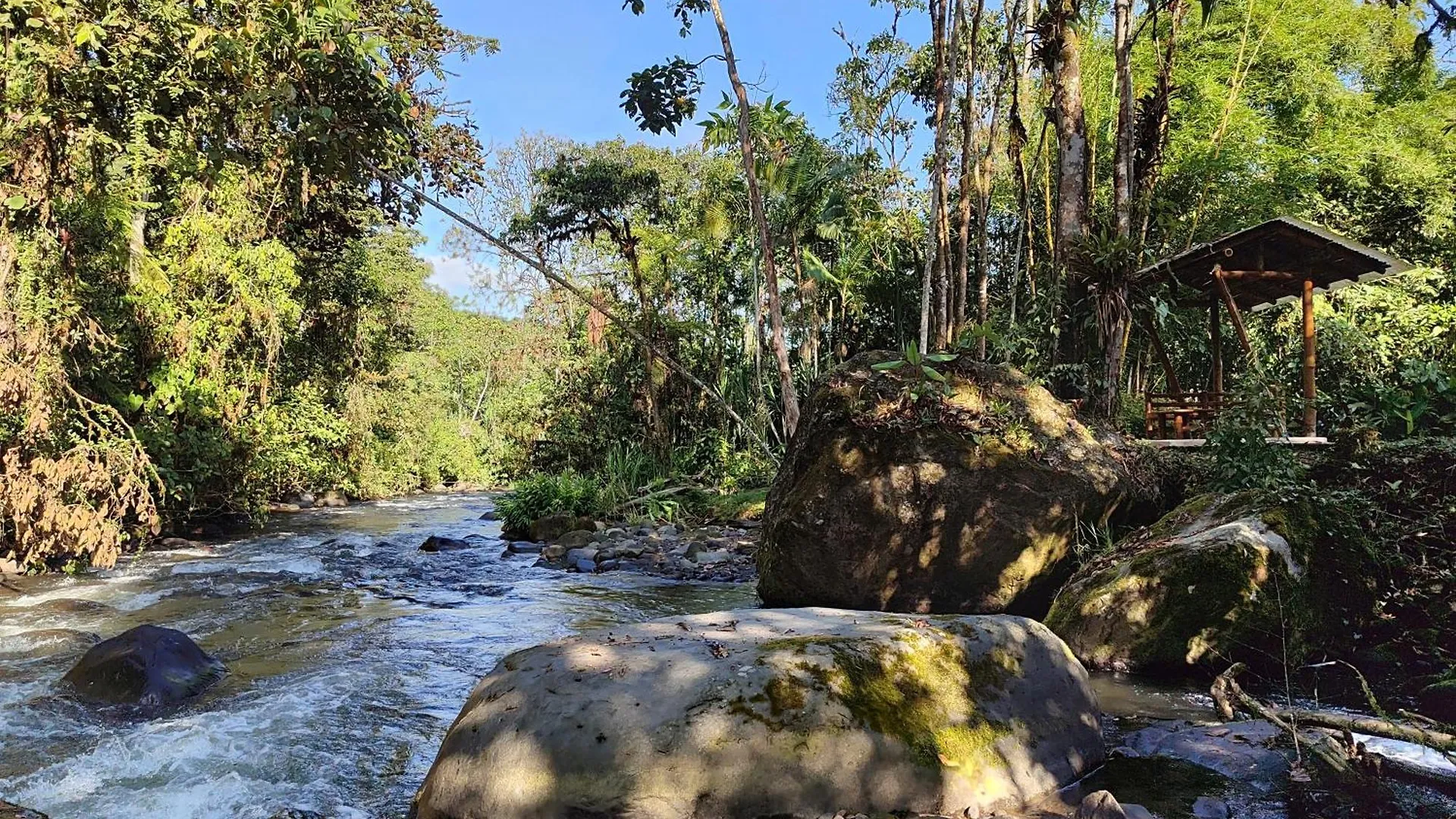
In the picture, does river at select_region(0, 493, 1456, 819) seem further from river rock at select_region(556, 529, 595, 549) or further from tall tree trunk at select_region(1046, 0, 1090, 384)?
tall tree trunk at select_region(1046, 0, 1090, 384)

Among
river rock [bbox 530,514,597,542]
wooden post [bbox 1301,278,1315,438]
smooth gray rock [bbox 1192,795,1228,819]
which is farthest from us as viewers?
river rock [bbox 530,514,597,542]

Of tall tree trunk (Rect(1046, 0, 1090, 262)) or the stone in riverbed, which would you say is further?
the stone in riverbed

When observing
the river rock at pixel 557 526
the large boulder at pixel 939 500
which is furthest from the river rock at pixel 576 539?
the large boulder at pixel 939 500

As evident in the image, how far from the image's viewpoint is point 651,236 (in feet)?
58.9

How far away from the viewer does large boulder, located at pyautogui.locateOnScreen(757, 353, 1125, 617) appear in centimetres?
606

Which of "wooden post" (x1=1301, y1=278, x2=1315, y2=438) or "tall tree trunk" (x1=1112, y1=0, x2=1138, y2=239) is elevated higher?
"tall tree trunk" (x1=1112, y1=0, x2=1138, y2=239)

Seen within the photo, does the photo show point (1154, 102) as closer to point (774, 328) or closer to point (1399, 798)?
point (774, 328)

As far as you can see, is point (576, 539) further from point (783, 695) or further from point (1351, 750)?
point (1351, 750)

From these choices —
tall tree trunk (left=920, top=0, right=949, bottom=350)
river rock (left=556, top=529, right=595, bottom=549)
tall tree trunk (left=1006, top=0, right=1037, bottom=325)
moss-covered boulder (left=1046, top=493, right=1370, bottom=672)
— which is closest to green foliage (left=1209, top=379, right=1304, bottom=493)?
moss-covered boulder (left=1046, top=493, right=1370, bottom=672)

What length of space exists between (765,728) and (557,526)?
10.5 meters

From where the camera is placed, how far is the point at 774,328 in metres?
9.69

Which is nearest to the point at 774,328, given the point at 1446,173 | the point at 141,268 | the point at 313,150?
the point at 313,150

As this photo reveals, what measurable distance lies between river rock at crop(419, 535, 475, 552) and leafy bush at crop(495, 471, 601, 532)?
3.97 ft

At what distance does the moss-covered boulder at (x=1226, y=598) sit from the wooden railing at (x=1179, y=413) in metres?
5.01
